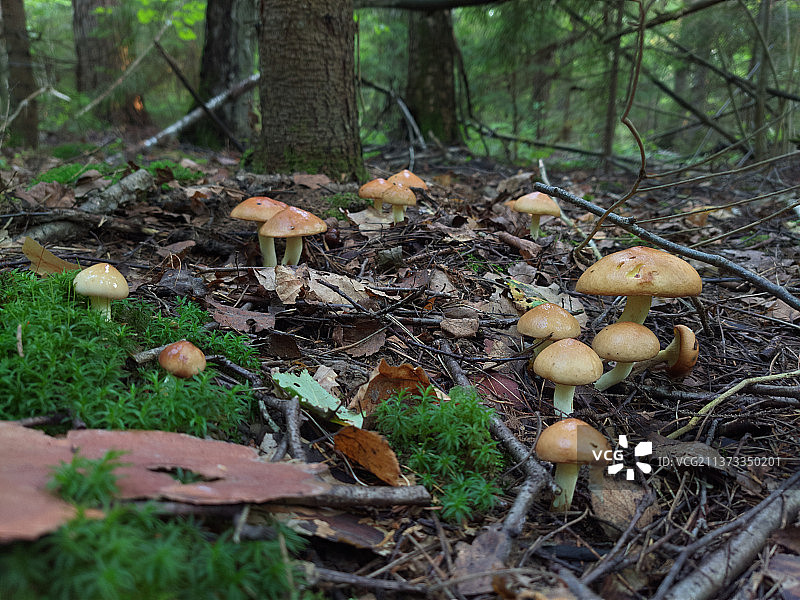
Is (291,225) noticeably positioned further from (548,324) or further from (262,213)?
(548,324)

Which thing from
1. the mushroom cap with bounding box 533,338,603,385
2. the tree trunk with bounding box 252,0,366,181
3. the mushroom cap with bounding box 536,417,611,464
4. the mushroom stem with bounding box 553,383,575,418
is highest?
the tree trunk with bounding box 252,0,366,181

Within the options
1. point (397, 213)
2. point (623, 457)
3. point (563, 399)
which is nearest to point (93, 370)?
point (563, 399)

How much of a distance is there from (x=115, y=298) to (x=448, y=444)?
169cm

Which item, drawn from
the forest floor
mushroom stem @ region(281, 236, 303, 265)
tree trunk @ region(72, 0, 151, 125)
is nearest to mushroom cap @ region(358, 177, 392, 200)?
the forest floor

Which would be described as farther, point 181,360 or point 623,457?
point 623,457

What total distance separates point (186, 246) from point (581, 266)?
3062 mm

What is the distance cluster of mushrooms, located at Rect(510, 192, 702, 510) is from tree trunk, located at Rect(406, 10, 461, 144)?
753cm

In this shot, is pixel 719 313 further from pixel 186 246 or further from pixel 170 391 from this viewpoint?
pixel 186 246

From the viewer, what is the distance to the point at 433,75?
952 cm

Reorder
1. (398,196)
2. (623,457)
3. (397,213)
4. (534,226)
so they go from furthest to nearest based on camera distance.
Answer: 1. (534,226)
2. (397,213)
3. (398,196)
4. (623,457)

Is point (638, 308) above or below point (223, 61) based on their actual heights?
below

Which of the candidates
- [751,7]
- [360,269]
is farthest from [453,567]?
[751,7]

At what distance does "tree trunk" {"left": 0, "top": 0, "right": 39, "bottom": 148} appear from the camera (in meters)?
8.02

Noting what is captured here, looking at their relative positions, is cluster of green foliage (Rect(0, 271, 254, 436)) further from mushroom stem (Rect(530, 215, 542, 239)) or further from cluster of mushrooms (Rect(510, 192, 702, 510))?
mushroom stem (Rect(530, 215, 542, 239))
